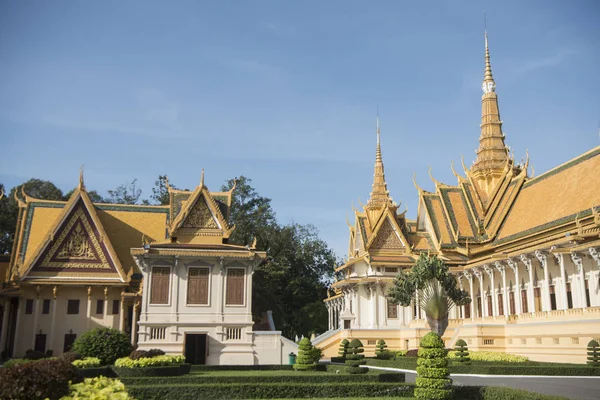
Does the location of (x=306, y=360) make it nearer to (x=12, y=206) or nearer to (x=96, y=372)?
(x=96, y=372)

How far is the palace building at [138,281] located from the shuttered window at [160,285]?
1.8 inches

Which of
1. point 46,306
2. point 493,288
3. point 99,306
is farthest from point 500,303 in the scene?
point 46,306

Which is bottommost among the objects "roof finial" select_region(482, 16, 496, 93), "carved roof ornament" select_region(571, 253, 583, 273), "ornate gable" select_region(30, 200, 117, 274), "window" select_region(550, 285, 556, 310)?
"window" select_region(550, 285, 556, 310)

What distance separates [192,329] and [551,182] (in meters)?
24.1

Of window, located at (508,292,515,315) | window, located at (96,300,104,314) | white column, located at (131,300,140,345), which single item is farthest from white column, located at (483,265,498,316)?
window, located at (96,300,104,314)

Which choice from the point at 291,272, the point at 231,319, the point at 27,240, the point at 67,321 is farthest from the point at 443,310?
the point at 291,272

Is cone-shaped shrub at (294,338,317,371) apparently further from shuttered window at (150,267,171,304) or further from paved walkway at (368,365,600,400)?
shuttered window at (150,267,171,304)

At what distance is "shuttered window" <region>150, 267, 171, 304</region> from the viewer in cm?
2942

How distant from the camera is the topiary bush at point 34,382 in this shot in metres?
8.98

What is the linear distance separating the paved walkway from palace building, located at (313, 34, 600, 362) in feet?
20.4

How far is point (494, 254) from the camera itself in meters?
36.5

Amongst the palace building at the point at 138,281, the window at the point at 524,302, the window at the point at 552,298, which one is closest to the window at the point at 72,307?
the palace building at the point at 138,281

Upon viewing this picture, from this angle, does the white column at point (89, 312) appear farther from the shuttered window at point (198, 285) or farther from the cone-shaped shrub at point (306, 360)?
the cone-shaped shrub at point (306, 360)

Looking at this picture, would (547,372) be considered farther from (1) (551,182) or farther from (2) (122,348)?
(1) (551,182)
